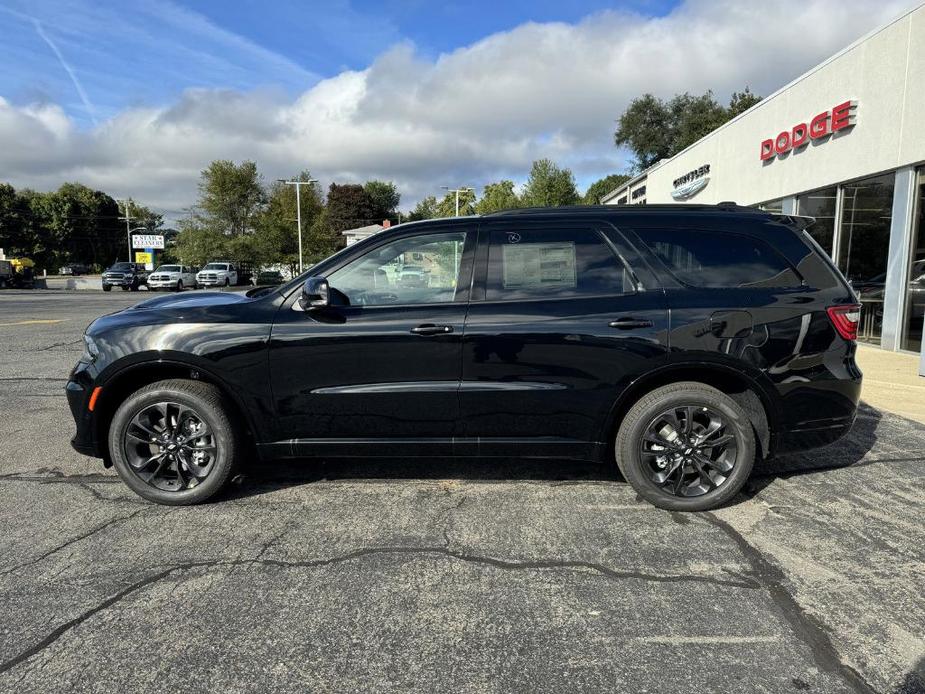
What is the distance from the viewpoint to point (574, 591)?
283 cm

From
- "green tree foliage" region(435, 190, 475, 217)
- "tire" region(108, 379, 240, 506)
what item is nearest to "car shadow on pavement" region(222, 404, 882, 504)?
"tire" region(108, 379, 240, 506)

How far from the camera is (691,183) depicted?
19859mm

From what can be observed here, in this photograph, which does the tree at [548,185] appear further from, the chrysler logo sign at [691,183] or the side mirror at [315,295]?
the side mirror at [315,295]

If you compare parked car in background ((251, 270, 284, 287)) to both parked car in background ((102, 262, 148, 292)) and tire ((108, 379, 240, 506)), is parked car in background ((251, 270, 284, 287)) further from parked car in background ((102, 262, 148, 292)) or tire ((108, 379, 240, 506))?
tire ((108, 379, 240, 506))

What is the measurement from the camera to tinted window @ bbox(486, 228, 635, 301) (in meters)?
3.69

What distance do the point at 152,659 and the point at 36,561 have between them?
124cm

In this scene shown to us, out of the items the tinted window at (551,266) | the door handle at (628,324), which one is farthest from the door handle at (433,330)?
the door handle at (628,324)

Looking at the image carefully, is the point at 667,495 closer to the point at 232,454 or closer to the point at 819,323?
the point at 819,323

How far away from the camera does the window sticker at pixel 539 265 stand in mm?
3715

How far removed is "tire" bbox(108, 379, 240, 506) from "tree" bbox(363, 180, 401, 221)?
94.4 m

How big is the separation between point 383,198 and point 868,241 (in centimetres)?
9571

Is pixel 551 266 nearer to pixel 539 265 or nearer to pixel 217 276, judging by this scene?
pixel 539 265

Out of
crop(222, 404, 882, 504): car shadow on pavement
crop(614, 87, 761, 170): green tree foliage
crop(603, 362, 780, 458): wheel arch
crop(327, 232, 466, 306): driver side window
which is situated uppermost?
crop(614, 87, 761, 170): green tree foliage

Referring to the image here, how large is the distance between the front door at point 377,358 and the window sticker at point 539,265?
25 cm
